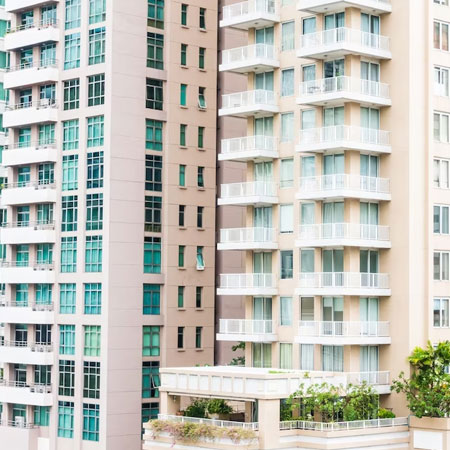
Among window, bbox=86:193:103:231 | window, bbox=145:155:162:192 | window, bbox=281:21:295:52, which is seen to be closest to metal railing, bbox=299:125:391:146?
window, bbox=281:21:295:52

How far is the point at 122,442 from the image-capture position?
72.8m

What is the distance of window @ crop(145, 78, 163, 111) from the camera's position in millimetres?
75438

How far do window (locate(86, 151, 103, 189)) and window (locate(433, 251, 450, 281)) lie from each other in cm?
1952

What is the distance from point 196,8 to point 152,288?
16.7 meters

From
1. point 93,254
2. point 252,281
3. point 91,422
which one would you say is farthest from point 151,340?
point 252,281

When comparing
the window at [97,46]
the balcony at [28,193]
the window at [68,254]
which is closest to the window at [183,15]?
the window at [97,46]

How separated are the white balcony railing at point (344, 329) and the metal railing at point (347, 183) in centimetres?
646

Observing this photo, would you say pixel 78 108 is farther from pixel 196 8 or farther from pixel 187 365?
pixel 187 365

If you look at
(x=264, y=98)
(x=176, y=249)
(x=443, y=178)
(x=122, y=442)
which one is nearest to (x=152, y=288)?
(x=176, y=249)

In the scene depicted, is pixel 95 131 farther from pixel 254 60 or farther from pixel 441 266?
pixel 441 266

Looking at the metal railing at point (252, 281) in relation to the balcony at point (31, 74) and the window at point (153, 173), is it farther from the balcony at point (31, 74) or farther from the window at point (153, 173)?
the balcony at point (31, 74)

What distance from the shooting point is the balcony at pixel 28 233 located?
250 ft

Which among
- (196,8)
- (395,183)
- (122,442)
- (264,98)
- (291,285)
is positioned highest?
(196,8)

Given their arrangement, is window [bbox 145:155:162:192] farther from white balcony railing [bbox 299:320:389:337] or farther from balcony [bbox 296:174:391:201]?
white balcony railing [bbox 299:320:389:337]
